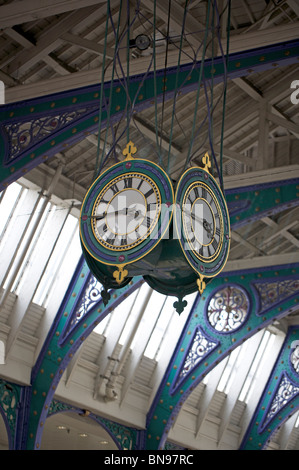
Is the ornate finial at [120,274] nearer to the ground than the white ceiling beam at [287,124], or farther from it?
nearer to the ground

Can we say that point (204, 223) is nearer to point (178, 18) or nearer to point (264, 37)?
point (264, 37)

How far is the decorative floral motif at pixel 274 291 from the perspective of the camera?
1614 cm

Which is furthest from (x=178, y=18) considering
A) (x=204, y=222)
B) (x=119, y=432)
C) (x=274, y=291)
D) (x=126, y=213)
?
(x=119, y=432)

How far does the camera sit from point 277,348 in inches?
826

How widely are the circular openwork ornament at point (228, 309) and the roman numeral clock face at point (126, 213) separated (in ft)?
32.1

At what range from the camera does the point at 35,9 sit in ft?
29.8

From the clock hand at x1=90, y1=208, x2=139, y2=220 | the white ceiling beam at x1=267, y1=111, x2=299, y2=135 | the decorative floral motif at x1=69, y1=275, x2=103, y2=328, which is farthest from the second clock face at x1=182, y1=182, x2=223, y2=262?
the decorative floral motif at x1=69, y1=275, x2=103, y2=328

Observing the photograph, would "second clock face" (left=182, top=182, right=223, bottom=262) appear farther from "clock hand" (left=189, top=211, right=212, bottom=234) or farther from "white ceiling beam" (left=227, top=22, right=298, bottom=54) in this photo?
"white ceiling beam" (left=227, top=22, right=298, bottom=54)

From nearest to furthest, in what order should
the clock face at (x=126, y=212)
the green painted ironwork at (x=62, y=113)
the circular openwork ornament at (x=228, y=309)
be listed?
the clock face at (x=126, y=212) → the green painted ironwork at (x=62, y=113) → the circular openwork ornament at (x=228, y=309)

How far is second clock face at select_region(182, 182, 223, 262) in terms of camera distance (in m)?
6.70

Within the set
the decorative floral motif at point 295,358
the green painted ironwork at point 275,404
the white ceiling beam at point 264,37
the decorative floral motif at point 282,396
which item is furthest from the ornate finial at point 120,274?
the decorative floral motif at point 295,358

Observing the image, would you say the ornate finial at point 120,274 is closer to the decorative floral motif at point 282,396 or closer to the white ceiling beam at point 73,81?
the white ceiling beam at point 73,81

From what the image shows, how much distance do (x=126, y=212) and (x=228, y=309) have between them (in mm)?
10130

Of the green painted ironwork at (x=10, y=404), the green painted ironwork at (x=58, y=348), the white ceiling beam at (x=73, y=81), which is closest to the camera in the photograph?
the white ceiling beam at (x=73, y=81)
